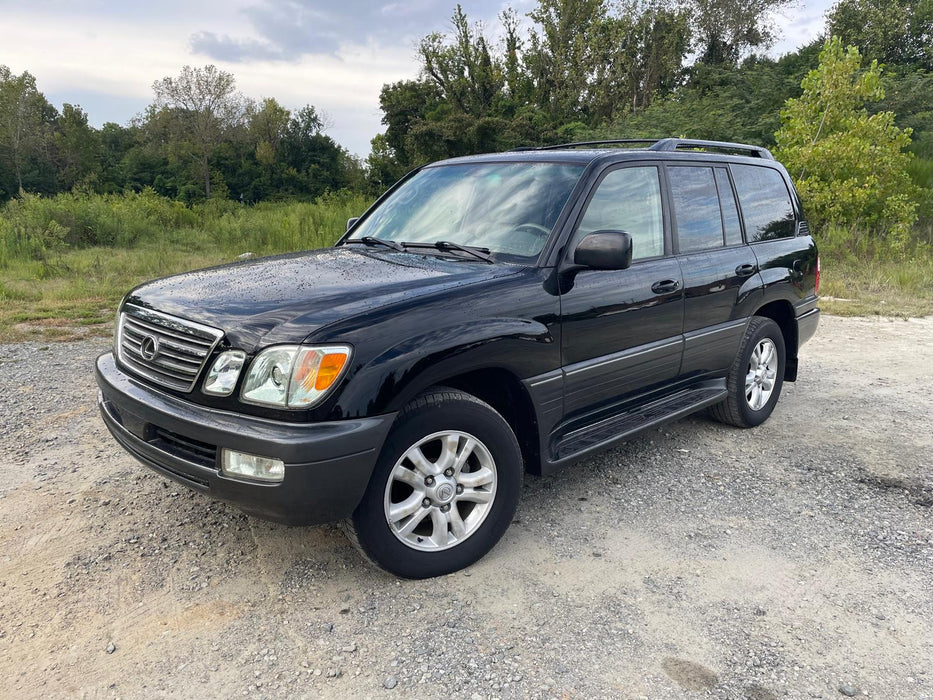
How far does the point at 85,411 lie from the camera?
4.81 meters

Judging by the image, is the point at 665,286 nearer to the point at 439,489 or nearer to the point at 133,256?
the point at 439,489

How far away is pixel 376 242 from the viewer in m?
3.88

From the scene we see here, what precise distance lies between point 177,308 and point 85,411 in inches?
102

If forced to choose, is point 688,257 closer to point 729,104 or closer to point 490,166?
point 490,166

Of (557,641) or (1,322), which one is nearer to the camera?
(557,641)

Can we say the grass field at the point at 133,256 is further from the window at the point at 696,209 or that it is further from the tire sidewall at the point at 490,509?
the window at the point at 696,209

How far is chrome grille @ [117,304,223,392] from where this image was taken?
2598 mm

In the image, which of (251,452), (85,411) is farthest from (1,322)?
(251,452)

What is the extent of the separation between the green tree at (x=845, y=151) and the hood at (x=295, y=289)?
11430 millimetres

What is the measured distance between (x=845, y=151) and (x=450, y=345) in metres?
12.0

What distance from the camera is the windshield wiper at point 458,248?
3.31 m

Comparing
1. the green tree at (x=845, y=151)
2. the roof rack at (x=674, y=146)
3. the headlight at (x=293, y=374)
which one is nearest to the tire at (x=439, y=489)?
the headlight at (x=293, y=374)

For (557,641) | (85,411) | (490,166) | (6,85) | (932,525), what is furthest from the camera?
(6,85)

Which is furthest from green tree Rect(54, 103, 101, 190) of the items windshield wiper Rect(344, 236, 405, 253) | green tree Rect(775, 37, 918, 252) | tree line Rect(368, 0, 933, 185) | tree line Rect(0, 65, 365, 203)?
windshield wiper Rect(344, 236, 405, 253)
